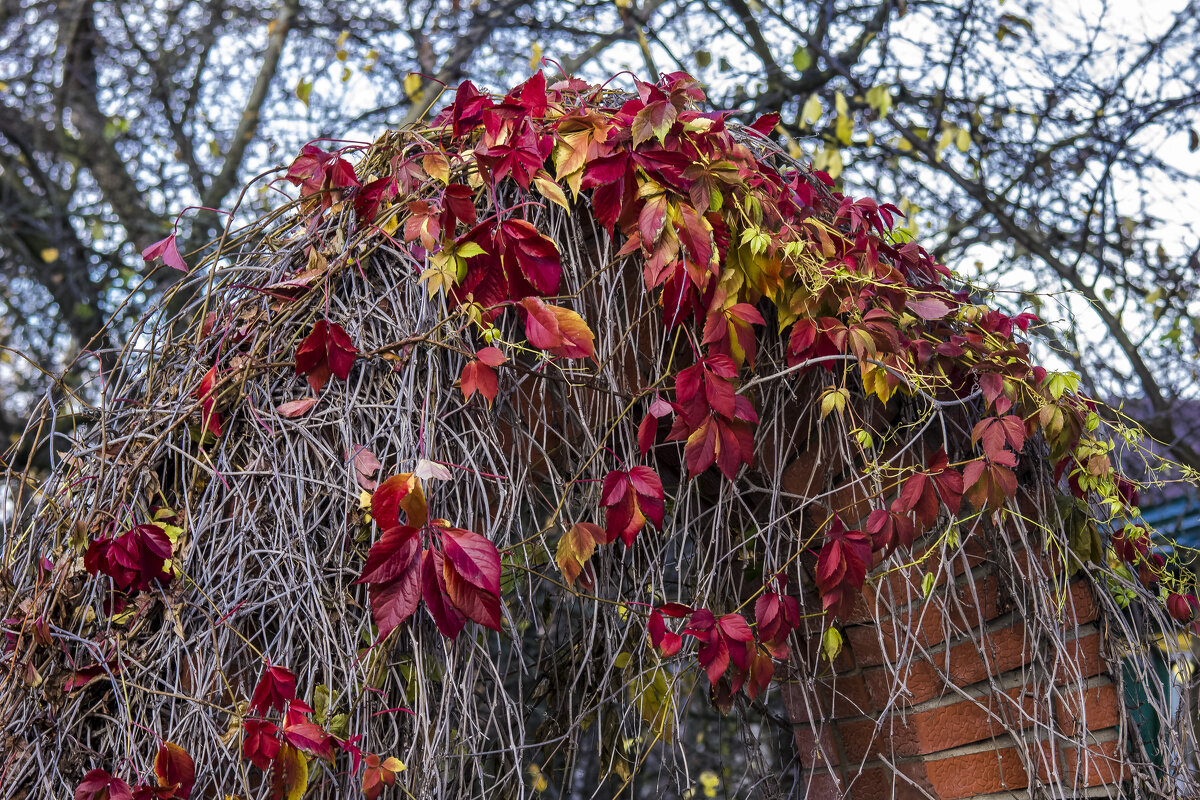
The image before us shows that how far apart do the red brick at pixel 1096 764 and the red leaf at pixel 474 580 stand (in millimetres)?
837

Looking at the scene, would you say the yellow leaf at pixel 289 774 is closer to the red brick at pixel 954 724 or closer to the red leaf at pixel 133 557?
the red leaf at pixel 133 557

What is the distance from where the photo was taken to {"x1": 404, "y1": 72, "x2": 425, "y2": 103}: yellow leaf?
4018mm

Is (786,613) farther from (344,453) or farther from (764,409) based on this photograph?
(344,453)

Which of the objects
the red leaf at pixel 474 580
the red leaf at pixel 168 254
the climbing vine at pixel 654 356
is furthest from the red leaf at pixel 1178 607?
the red leaf at pixel 168 254

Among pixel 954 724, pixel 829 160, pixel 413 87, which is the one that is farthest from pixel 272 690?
pixel 413 87

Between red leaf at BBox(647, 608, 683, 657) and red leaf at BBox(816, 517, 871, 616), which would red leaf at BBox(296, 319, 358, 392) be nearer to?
red leaf at BBox(647, 608, 683, 657)

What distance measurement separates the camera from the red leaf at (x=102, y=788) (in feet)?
3.08

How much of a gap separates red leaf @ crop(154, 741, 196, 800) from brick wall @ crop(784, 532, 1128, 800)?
30.6 inches

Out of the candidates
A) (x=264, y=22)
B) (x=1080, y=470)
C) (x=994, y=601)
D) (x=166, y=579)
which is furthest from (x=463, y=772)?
(x=264, y=22)

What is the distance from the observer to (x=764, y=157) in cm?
125

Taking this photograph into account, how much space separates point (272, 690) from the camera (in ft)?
3.05

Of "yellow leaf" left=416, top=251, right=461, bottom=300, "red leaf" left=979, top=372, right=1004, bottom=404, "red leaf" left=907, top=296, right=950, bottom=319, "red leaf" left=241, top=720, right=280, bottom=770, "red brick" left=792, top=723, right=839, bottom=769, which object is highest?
"yellow leaf" left=416, top=251, right=461, bottom=300

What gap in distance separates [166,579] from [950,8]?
372 centimetres

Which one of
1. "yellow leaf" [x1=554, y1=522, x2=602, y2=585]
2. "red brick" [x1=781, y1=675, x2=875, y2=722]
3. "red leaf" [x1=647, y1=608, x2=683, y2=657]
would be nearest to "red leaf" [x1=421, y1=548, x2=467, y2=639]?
"yellow leaf" [x1=554, y1=522, x2=602, y2=585]
